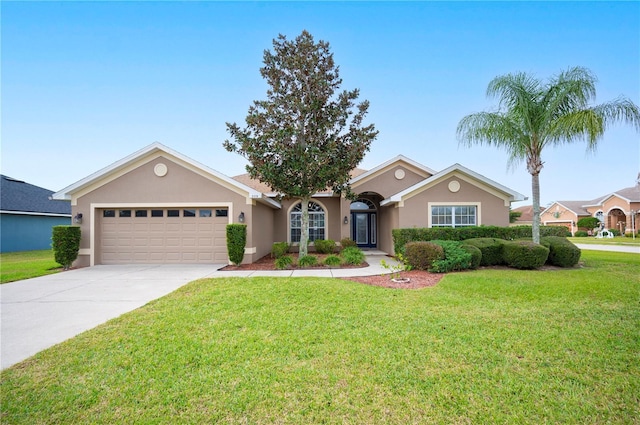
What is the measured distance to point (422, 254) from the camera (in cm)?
975

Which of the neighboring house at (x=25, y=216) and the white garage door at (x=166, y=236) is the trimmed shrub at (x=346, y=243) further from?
the neighboring house at (x=25, y=216)

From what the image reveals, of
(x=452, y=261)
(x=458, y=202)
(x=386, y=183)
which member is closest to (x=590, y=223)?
(x=458, y=202)

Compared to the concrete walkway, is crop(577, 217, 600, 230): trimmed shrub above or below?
above

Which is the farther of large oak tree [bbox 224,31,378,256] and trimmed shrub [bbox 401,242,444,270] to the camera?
large oak tree [bbox 224,31,378,256]

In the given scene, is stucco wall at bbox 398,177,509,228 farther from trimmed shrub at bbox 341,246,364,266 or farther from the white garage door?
the white garage door

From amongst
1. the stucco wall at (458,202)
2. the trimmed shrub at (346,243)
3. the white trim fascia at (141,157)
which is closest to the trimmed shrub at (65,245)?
the white trim fascia at (141,157)

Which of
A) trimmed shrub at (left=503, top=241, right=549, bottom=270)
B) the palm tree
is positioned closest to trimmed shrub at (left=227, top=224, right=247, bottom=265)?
the palm tree

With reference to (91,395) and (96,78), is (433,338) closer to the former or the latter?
(91,395)

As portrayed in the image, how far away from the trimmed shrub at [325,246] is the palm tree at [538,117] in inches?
298

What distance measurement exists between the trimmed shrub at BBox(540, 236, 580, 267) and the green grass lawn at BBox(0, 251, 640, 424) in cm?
499

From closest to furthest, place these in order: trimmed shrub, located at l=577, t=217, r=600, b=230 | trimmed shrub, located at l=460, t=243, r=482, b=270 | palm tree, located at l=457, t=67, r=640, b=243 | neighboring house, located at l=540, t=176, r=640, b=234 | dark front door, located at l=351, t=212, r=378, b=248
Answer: trimmed shrub, located at l=460, t=243, r=482, b=270 < palm tree, located at l=457, t=67, r=640, b=243 < dark front door, located at l=351, t=212, r=378, b=248 < neighboring house, located at l=540, t=176, r=640, b=234 < trimmed shrub, located at l=577, t=217, r=600, b=230

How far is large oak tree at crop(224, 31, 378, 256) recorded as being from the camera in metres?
11.1

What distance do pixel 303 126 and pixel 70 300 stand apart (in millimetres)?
8981

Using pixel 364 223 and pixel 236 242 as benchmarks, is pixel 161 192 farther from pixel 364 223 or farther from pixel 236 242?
pixel 364 223
